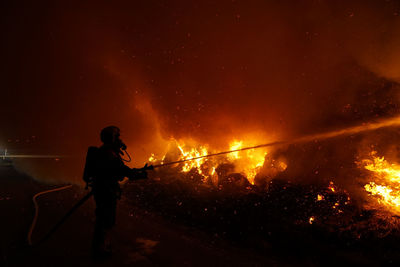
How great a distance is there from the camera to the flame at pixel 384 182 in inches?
212

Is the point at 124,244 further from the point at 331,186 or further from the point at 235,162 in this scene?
the point at 331,186

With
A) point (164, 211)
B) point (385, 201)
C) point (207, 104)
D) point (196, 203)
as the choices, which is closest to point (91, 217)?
point (164, 211)

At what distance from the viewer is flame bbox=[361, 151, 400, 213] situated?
5395mm

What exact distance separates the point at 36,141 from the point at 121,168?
19107 mm

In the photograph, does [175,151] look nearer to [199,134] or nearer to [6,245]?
[199,134]

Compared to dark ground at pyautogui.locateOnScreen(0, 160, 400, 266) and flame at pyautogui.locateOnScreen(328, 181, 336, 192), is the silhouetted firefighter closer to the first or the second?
dark ground at pyautogui.locateOnScreen(0, 160, 400, 266)

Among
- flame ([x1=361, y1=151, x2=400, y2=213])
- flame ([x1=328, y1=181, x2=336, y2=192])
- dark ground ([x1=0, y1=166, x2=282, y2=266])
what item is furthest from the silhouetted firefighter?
flame ([x1=361, y1=151, x2=400, y2=213])

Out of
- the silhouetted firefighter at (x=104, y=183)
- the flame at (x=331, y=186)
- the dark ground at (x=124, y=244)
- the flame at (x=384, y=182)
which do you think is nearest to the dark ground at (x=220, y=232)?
the dark ground at (x=124, y=244)

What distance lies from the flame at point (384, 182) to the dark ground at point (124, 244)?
2.91 metres

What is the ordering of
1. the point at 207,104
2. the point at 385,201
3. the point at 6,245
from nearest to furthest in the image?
1. the point at 6,245
2. the point at 385,201
3. the point at 207,104

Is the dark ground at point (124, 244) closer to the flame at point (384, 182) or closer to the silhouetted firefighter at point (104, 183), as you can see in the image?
the silhouetted firefighter at point (104, 183)

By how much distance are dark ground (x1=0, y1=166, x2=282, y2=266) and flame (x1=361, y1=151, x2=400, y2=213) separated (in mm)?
2905

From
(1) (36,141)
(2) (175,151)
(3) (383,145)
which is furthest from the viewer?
(1) (36,141)

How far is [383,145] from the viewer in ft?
21.5
